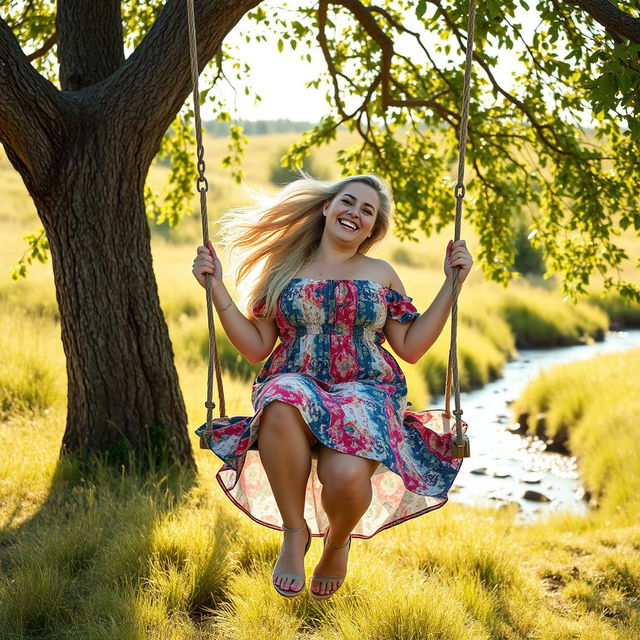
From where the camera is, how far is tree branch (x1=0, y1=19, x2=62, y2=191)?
4355mm

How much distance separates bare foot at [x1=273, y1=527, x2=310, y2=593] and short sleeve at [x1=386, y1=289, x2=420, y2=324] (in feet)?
3.46

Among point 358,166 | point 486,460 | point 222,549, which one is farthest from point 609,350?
point 222,549

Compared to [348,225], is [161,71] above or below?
above

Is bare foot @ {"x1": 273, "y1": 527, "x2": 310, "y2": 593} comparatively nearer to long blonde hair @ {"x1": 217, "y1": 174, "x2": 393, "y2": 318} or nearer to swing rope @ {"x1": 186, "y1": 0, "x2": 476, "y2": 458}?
swing rope @ {"x1": 186, "y1": 0, "x2": 476, "y2": 458}

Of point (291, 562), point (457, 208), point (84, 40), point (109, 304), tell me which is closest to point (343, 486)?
point (291, 562)

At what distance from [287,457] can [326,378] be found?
0.61 meters

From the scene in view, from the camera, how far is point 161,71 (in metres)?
4.67

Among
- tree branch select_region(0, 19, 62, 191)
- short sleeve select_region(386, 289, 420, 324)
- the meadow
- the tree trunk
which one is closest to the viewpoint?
the meadow

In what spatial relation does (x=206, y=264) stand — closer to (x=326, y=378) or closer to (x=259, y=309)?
(x=259, y=309)

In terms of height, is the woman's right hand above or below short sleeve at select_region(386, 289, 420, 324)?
above

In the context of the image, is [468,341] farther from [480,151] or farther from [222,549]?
[222,549]

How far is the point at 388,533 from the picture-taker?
4.98 m

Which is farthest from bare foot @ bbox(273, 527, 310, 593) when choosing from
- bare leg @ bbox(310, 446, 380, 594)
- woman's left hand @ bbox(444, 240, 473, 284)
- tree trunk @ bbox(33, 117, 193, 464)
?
tree trunk @ bbox(33, 117, 193, 464)

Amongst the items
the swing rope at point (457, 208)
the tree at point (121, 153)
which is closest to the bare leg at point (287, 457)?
the swing rope at point (457, 208)
